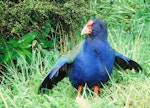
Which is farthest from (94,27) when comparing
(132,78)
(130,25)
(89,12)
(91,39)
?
(130,25)

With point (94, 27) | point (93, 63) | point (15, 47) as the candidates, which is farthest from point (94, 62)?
point (15, 47)

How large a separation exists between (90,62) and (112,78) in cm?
49

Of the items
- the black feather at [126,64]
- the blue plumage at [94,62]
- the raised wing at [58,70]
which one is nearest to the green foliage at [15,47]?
the raised wing at [58,70]

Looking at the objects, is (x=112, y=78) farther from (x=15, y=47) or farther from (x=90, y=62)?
(x=15, y=47)

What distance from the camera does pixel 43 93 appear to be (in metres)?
4.80

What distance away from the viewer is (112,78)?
5.05 m

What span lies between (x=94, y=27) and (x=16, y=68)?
41.5 inches

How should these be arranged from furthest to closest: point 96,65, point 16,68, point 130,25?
point 130,25
point 16,68
point 96,65

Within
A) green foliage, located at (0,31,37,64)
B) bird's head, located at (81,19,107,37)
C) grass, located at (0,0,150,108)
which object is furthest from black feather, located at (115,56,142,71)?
green foliage, located at (0,31,37,64)

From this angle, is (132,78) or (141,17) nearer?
(132,78)

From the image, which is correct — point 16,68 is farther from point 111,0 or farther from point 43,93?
point 111,0

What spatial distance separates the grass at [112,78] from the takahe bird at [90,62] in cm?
9

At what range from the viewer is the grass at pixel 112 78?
4367 mm

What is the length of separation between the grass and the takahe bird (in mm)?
92
